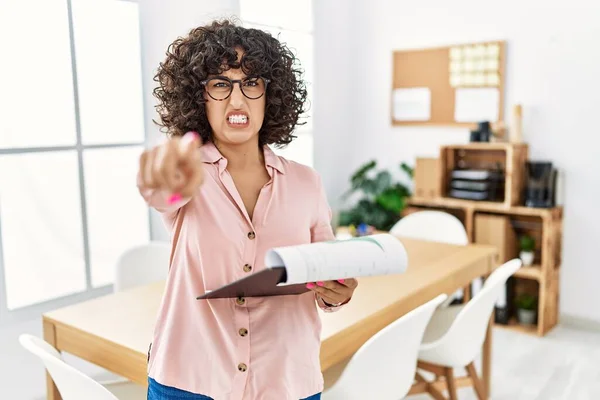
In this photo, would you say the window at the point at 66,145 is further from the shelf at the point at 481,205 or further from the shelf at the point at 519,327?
the shelf at the point at 519,327

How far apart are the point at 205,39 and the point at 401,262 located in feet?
1.73

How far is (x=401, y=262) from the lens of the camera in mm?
A: 885

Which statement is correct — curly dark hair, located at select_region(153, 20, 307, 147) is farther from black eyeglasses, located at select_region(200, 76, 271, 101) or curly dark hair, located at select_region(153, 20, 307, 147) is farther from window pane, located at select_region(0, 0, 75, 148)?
window pane, located at select_region(0, 0, 75, 148)

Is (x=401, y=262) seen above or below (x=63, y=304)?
above

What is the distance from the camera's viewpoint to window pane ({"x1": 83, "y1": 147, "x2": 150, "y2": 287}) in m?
2.88

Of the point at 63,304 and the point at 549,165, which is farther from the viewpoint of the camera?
the point at 549,165

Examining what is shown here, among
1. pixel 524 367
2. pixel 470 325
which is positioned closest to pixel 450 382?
pixel 470 325

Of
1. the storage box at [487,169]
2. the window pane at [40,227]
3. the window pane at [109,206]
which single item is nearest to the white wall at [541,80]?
the storage box at [487,169]

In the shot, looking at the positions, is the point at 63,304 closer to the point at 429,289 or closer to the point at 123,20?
Result: the point at 123,20

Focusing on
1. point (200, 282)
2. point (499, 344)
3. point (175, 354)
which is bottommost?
point (499, 344)

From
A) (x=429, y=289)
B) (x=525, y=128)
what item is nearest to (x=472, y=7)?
(x=525, y=128)

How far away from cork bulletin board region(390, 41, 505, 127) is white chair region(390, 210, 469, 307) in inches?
44.8

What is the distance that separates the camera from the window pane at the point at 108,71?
109 inches

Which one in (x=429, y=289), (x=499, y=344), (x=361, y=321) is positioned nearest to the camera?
(x=361, y=321)
